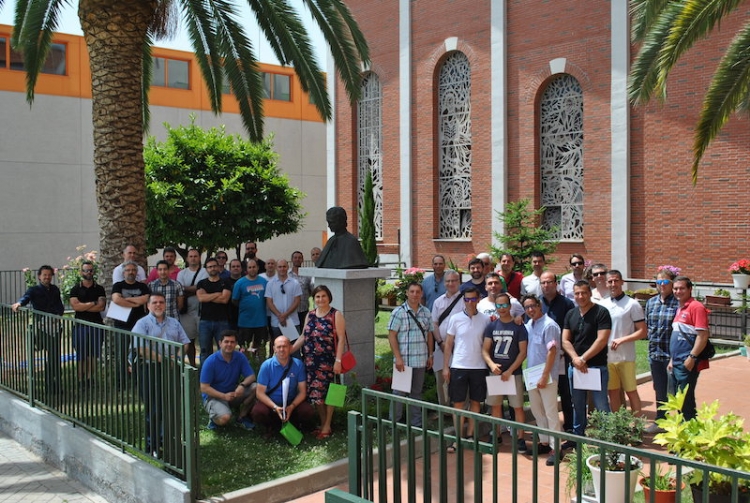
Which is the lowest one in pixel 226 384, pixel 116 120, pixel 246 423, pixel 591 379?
pixel 246 423

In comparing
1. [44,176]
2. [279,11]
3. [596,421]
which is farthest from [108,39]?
[44,176]

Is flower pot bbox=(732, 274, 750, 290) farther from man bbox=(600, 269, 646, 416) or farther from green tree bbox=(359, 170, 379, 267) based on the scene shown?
man bbox=(600, 269, 646, 416)

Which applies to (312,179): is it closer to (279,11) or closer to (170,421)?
(279,11)

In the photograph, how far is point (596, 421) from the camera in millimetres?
6293

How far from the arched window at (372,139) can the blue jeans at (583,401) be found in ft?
58.8

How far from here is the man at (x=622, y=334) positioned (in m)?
8.09

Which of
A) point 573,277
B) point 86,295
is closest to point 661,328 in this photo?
point 573,277

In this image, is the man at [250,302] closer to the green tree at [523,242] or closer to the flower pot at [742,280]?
the green tree at [523,242]

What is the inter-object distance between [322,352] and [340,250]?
6.25 feet

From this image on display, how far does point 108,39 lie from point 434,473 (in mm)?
7939

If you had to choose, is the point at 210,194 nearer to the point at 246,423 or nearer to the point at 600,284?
the point at 246,423

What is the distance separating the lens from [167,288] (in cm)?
1014

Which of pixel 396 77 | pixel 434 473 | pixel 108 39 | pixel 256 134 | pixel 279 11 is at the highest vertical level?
pixel 396 77

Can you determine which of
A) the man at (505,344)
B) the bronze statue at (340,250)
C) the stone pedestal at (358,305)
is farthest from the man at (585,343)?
the bronze statue at (340,250)
